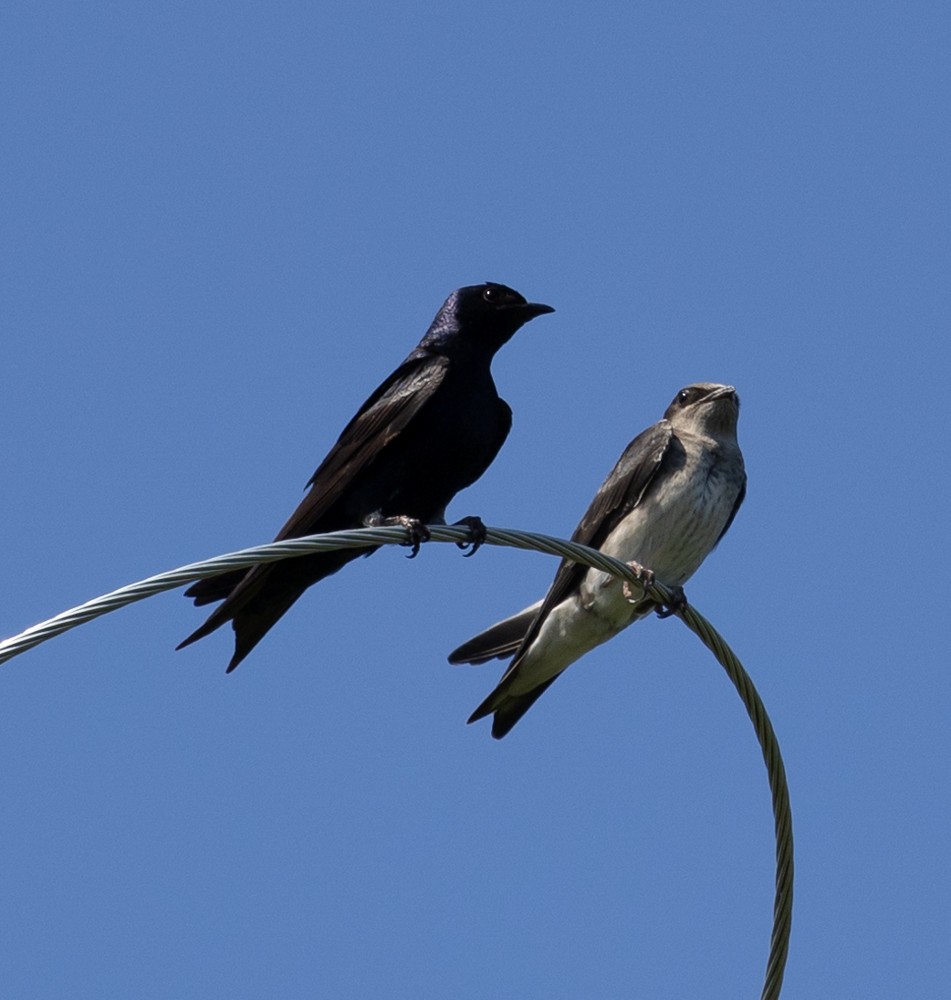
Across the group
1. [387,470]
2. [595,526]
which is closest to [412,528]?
[387,470]

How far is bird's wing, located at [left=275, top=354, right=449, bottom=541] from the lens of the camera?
8164mm

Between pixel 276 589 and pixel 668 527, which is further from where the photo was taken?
pixel 668 527

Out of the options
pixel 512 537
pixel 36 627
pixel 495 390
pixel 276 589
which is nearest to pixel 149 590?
pixel 36 627

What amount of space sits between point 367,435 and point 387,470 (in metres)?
0.17

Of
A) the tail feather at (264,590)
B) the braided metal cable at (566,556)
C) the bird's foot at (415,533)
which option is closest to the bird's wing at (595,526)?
the tail feather at (264,590)

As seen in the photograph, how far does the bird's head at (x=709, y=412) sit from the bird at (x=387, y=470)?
1342 mm

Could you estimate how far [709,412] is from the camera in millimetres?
9516

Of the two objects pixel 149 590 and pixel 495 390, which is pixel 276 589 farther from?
pixel 149 590

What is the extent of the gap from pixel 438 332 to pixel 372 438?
0.75m

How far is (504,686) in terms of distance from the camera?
8945 mm

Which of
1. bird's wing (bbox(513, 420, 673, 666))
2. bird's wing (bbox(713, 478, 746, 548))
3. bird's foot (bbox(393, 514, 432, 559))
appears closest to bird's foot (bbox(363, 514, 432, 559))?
bird's foot (bbox(393, 514, 432, 559))

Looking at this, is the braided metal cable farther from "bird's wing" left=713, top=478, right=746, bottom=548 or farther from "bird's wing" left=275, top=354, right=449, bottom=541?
"bird's wing" left=713, top=478, right=746, bottom=548

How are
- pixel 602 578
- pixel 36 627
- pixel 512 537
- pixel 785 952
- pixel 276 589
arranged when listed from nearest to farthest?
1. pixel 36 627
2. pixel 785 952
3. pixel 512 537
4. pixel 276 589
5. pixel 602 578

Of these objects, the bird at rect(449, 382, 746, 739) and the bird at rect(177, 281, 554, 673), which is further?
the bird at rect(449, 382, 746, 739)
